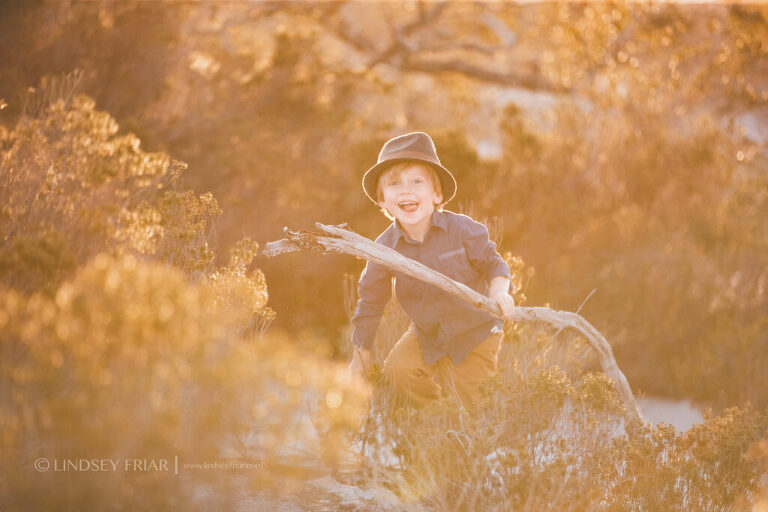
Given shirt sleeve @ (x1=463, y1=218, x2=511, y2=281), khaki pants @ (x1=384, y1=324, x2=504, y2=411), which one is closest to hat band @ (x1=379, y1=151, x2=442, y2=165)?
shirt sleeve @ (x1=463, y1=218, x2=511, y2=281)

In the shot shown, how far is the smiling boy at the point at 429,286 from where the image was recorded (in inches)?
126

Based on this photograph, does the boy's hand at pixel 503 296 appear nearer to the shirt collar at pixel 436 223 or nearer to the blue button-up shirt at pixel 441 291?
the blue button-up shirt at pixel 441 291

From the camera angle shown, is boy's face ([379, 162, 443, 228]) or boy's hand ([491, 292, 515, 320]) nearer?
boy's hand ([491, 292, 515, 320])

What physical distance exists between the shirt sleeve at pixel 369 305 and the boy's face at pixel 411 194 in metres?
0.26

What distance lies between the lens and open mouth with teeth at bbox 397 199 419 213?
3193mm

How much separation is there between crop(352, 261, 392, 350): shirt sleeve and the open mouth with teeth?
29 centimetres

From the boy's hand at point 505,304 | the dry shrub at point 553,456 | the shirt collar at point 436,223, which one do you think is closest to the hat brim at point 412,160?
the shirt collar at point 436,223

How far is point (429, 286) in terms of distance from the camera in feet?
10.7

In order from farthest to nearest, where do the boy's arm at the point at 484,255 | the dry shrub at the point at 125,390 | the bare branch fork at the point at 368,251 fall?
1. the boy's arm at the point at 484,255
2. the bare branch fork at the point at 368,251
3. the dry shrub at the point at 125,390

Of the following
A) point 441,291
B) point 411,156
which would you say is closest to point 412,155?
point 411,156

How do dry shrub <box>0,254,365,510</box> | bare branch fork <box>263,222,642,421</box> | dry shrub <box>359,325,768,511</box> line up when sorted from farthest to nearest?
bare branch fork <box>263,222,642,421</box>, dry shrub <box>359,325,768,511</box>, dry shrub <box>0,254,365,510</box>

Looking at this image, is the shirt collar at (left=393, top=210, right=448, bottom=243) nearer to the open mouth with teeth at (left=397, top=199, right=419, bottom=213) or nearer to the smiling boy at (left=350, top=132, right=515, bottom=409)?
the smiling boy at (left=350, top=132, right=515, bottom=409)

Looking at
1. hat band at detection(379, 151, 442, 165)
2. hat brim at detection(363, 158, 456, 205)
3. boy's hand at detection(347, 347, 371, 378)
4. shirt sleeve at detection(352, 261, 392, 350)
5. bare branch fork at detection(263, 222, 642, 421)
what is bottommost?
boy's hand at detection(347, 347, 371, 378)

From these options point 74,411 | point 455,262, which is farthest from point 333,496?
point 74,411
